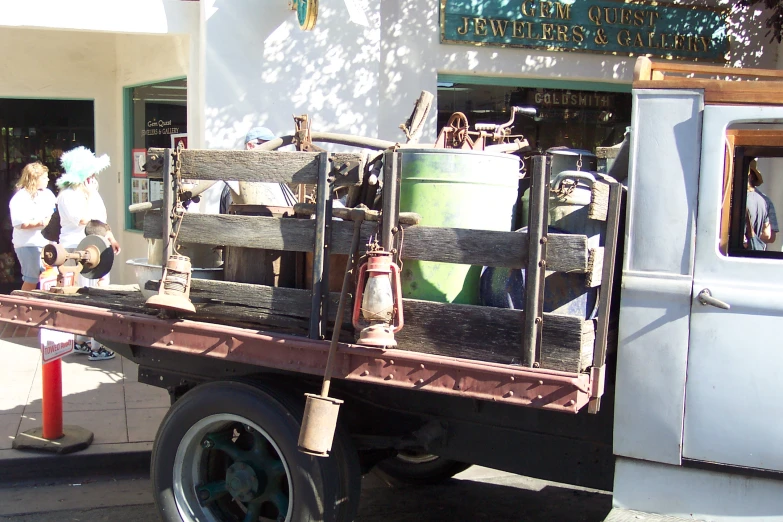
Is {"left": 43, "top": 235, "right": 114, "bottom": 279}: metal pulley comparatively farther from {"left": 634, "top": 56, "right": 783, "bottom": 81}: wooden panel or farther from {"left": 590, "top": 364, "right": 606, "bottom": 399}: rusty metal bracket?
{"left": 634, "top": 56, "right": 783, "bottom": 81}: wooden panel

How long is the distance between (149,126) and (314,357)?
21.7 ft

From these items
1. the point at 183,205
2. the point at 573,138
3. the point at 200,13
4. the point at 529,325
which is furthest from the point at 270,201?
the point at 573,138

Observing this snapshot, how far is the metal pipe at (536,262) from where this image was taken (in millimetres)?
2824

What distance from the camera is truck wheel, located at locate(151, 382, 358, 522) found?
3195 mm

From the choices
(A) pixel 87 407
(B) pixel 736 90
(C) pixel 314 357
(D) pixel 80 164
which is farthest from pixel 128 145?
(B) pixel 736 90

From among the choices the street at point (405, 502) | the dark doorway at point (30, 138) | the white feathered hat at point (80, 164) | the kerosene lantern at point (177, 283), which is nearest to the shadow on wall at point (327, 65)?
the white feathered hat at point (80, 164)

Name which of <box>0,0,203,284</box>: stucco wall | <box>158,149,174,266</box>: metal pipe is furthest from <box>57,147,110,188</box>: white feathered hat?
<box>158,149,174,266</box>: metal pipe

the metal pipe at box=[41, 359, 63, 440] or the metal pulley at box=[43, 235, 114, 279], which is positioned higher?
the metal pulley at box=[43, 235, 114, 279]

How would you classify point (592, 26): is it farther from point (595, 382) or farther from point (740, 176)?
point (595, 382)

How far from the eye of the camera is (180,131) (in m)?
8.54

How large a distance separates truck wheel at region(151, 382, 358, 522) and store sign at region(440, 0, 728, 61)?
573 centimetres

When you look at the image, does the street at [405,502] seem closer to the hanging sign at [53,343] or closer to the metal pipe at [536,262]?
the hanging sign at [53,343]

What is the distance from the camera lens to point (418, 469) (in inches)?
184

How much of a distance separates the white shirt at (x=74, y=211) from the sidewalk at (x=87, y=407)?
1.09m
